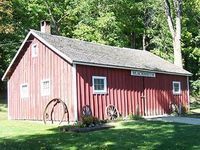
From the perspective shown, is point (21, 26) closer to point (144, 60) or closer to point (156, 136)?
point (144, 60)

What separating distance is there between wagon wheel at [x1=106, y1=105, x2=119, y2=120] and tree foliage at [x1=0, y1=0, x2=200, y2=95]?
18.6m

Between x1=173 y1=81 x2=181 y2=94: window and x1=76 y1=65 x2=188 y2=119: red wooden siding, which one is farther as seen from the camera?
x1=173 y1=81 x2=181 y2=94: window

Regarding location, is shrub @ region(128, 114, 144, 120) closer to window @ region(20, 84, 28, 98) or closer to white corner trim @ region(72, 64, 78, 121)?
white corner trim @ region(72, 64, 78, 121)

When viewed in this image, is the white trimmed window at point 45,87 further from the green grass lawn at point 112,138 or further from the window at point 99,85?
the green grass lawn at point 112,138

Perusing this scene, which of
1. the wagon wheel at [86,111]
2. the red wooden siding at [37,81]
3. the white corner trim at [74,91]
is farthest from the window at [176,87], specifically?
the white corner trim at [74,91]

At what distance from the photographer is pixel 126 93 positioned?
981 inches

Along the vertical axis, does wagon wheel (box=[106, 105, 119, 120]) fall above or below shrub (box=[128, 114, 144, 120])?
above

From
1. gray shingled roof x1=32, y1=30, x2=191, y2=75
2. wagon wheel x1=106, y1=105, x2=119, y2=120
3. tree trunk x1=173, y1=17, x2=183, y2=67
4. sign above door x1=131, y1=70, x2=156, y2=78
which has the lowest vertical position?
wagon wheel x1=106, y1=105, x2=119, y2=120

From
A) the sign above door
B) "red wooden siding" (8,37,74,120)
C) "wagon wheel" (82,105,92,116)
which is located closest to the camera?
"wagon wheel" (82,105,92,116)

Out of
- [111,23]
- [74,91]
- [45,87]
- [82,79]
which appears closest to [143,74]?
→ [82,79]

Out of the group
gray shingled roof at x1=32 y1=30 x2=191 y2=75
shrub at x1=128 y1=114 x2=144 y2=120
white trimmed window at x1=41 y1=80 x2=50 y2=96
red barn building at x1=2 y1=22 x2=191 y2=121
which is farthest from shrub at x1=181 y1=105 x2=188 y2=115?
white trimmed window at x1=41 y1=80 x2=50 y2=96

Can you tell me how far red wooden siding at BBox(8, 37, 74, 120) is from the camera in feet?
72.9

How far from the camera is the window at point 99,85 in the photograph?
74.1 feet

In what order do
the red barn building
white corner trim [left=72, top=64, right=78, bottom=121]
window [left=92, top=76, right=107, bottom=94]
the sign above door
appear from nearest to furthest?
white corner trim [left=72, top=64, right=78, bottom=121] → the red barn building → window [left=92, top=76, right=107, bottom=94] → the sign above door
